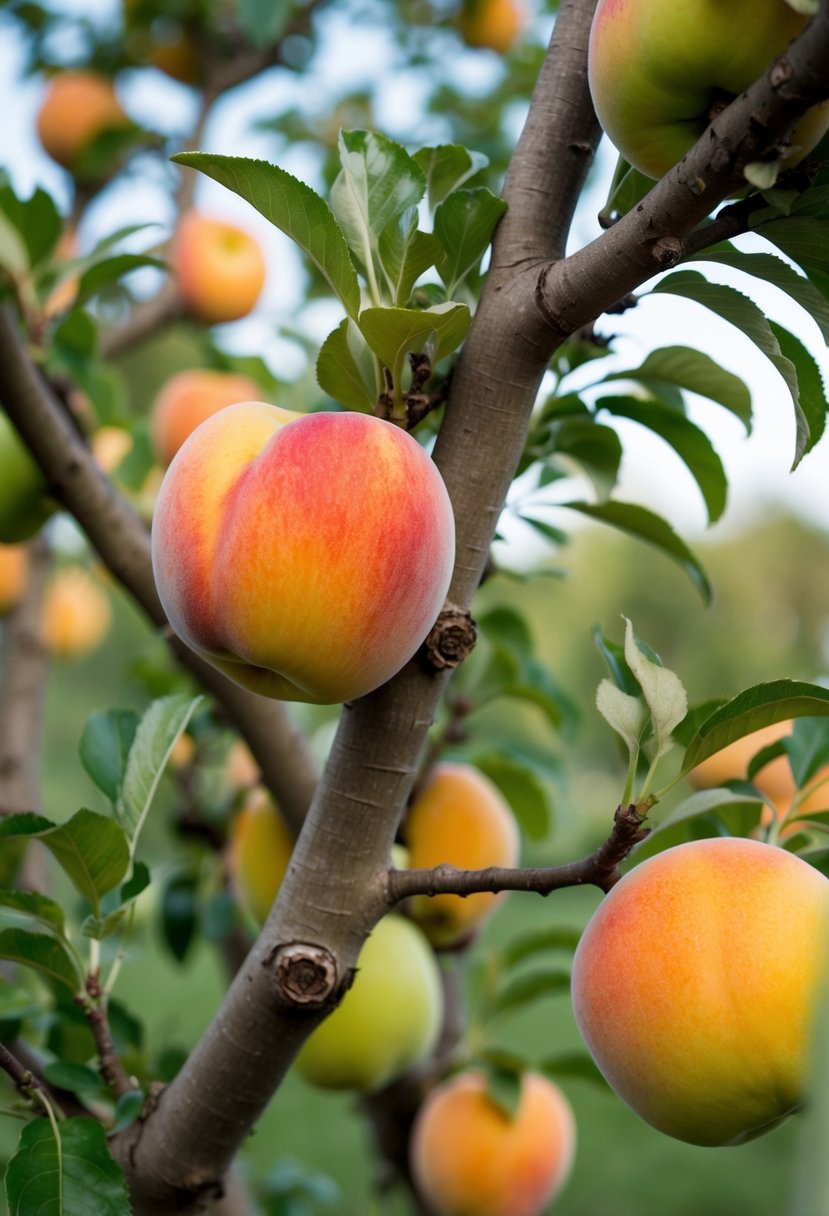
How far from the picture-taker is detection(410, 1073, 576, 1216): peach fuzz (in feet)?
2.99

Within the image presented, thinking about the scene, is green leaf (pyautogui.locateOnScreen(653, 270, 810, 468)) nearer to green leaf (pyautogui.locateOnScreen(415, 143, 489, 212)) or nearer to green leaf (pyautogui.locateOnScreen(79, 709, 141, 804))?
green leaf (pyautogui.locateOnScreen(415, 143, 489, 212))

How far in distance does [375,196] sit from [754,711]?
284 millimetres

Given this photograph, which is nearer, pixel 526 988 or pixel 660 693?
pixel 660 693

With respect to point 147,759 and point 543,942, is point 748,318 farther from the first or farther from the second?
point 543,942

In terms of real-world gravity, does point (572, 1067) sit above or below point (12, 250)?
below

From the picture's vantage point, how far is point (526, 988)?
0.96 meters

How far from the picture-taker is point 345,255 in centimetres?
46

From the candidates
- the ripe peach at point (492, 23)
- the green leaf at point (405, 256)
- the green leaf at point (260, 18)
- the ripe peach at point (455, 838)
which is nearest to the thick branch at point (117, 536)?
the ripe peach at point (455, 838)

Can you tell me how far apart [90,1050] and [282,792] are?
0.69ft

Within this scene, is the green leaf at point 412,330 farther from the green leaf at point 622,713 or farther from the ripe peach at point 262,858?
the ripe peach at point 262,858

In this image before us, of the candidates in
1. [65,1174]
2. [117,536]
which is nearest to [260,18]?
[117,536]

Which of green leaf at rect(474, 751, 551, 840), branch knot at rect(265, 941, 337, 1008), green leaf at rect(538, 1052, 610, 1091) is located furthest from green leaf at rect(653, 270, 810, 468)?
green leaf at rect(538, 1052, 610, 1091)

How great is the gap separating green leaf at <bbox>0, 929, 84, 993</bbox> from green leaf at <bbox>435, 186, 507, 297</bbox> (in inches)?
14.6

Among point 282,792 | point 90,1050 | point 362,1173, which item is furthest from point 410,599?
point 362,1173
